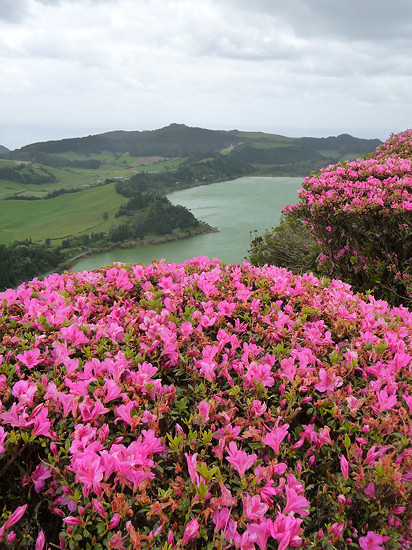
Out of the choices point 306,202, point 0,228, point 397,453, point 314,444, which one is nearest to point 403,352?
point 397,453

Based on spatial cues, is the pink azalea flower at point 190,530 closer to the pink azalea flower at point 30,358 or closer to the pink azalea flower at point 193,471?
the pink azalea flower at point 193,471

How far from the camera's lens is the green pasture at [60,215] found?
79812 millimetres

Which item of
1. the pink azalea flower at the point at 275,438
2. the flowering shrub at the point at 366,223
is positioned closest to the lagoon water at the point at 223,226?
the flowering shrub at the point at 366,223

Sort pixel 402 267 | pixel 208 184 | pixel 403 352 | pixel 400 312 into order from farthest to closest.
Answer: pixel 208 184, pixel 402 267, pixel 400 312, pixel 403 352

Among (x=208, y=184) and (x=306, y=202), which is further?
(x=208, y=184)

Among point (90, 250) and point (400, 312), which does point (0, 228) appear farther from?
point (400, 312)

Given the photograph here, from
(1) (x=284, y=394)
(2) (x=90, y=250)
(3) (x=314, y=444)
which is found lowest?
(2) (x=90, y=250)

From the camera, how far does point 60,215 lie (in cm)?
9244

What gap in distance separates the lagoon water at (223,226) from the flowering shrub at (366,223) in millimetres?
27506

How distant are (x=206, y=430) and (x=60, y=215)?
98.9 meters

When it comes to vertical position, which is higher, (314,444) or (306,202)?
(306,202)

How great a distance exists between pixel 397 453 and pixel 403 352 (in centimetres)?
80

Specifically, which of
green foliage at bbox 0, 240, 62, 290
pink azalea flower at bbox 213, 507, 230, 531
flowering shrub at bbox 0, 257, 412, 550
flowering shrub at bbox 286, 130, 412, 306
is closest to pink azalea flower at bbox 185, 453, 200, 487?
flowering shrub at bbox 0, 257, 412, 550

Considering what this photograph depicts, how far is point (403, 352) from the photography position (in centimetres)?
241
